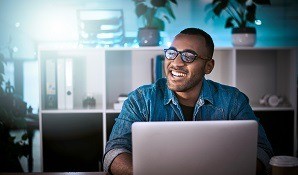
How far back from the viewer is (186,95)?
2.12 m

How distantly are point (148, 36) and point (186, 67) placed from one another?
1164 mm


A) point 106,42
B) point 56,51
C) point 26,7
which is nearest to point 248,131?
point 106,42

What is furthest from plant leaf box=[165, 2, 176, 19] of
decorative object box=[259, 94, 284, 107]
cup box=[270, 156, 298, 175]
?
cup box=[270, 156, 298, 175]

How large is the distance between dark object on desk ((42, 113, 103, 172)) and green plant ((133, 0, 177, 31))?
2.88ft

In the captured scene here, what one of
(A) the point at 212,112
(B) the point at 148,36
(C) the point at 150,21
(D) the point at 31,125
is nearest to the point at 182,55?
A: (A) the point at 212,112

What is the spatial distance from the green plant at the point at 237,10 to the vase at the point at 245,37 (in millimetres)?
67

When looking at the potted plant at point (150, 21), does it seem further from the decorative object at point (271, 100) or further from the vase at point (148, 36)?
the decorative object at point (271, 100)

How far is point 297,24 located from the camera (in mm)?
3564

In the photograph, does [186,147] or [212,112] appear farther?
[212,112]

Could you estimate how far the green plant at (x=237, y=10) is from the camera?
320 centimetres

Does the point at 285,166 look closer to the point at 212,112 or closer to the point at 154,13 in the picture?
the point at 212,112

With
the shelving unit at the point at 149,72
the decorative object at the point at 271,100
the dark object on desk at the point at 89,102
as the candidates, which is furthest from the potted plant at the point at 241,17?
the dark object on desk at the point at 89,102

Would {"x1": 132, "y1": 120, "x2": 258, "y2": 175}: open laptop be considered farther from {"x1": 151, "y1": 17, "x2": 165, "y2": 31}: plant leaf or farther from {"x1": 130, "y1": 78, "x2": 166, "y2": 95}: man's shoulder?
{"x1": 151, "y1": 17, "x2": 165, "y2": 31}: plant leaf

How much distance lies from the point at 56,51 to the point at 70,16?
39cm
